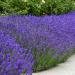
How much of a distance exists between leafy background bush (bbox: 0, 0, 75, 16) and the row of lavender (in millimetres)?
2924

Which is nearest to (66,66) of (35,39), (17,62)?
(35,39)

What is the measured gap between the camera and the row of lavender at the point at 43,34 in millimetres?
5555

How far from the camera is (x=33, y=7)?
10555 millimetres

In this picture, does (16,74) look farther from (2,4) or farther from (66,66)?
(2,4)

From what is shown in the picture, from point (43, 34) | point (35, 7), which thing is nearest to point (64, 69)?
point (43, 34)

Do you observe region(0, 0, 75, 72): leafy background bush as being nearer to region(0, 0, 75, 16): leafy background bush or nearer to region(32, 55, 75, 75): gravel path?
region(0, 0, 75, 16): leafy background bush

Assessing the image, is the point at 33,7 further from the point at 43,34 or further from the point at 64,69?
the point at 64,69

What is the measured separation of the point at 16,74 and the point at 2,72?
0.17 m

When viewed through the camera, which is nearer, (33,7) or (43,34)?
(43,34)

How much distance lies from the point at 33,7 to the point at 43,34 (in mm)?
4661

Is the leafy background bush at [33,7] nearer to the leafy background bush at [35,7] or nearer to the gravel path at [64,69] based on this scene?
the leafy background bush at [35,7]

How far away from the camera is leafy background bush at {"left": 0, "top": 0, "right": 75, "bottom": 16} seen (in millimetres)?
10078

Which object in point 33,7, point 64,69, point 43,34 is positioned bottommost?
point 33,7

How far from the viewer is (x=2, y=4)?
1005 cm
